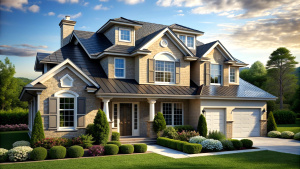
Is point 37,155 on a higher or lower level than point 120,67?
lower

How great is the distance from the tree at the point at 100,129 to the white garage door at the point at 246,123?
1123 centimetres

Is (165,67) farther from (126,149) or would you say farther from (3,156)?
(3,156)

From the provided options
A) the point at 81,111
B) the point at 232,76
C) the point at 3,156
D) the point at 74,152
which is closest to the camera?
the point at 3,156

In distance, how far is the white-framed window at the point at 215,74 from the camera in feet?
77.0

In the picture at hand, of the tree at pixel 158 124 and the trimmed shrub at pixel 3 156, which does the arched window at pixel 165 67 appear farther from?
the trimmed shrub at pixel 3 156

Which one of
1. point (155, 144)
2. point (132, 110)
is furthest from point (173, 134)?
point (132, 110)

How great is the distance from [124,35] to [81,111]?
761 cm

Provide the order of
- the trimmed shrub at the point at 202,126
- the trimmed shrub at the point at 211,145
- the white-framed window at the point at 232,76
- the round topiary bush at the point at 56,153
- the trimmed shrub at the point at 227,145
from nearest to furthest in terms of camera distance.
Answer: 1. the round topiary bush at the point at 56,153
2. the trimmed shrub at the point at 211,145
3. the trimmed shrub at the point at 227,145
4. the trimmed shrub at the point at 202,126
5. the white-framed window at the point at 232,76

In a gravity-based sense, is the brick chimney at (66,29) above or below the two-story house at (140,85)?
above

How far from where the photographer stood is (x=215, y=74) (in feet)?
77.6

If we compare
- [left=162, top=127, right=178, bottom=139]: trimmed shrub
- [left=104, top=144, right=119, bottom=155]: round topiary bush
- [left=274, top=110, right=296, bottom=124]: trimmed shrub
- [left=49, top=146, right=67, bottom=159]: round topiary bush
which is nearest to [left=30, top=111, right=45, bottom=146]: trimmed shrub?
[left=49, top=146, right=67, bottom=159]: round topiary bush

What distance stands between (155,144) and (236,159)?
6.63 m

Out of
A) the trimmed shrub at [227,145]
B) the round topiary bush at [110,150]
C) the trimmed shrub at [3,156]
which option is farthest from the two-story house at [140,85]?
the trimmed shrub at [227,145]

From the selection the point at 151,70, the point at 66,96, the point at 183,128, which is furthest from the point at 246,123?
the point at 66,96
